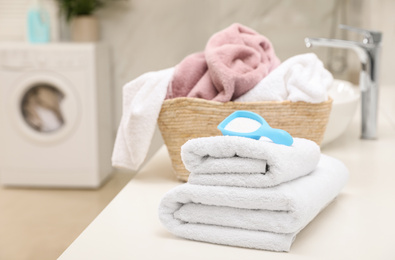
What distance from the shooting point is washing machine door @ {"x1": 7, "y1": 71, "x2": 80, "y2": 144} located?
3154 millimetres

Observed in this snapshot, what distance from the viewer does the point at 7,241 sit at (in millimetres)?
2482

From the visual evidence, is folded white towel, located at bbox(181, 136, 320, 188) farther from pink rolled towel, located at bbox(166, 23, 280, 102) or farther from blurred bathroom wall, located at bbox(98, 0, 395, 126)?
blurred bathroom wall, located at bbox(98, 0, 395, 126)

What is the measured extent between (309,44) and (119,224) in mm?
729

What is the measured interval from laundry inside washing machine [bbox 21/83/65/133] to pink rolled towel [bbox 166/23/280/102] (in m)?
2.28

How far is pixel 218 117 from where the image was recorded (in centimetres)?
102

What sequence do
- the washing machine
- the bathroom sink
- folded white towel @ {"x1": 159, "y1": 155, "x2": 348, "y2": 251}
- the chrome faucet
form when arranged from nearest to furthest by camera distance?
folded white towel @ {"x1": 159, "y1": 155, "x2": 348, "y2": 251} → the bathroom sink → the chrome faucet → the washing machine

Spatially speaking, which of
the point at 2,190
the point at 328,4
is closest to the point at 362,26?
the point at 328,4

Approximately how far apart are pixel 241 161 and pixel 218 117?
317 mm

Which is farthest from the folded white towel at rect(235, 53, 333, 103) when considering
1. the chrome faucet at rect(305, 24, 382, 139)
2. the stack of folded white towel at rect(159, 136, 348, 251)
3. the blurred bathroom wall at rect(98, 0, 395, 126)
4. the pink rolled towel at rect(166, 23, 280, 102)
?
the blurred bathroom wall at rect(98, 0, 395, 126)

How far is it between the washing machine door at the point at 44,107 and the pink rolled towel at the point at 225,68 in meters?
2.20

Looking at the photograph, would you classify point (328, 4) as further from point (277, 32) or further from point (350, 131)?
point (350, 131)

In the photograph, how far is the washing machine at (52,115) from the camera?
10.3ft

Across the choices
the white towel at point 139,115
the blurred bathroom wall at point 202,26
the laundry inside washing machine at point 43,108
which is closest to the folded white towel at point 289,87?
the white towel at point 139,115

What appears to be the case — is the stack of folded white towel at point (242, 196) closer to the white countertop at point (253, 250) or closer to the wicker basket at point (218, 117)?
the white countertop at point (253, 250)
